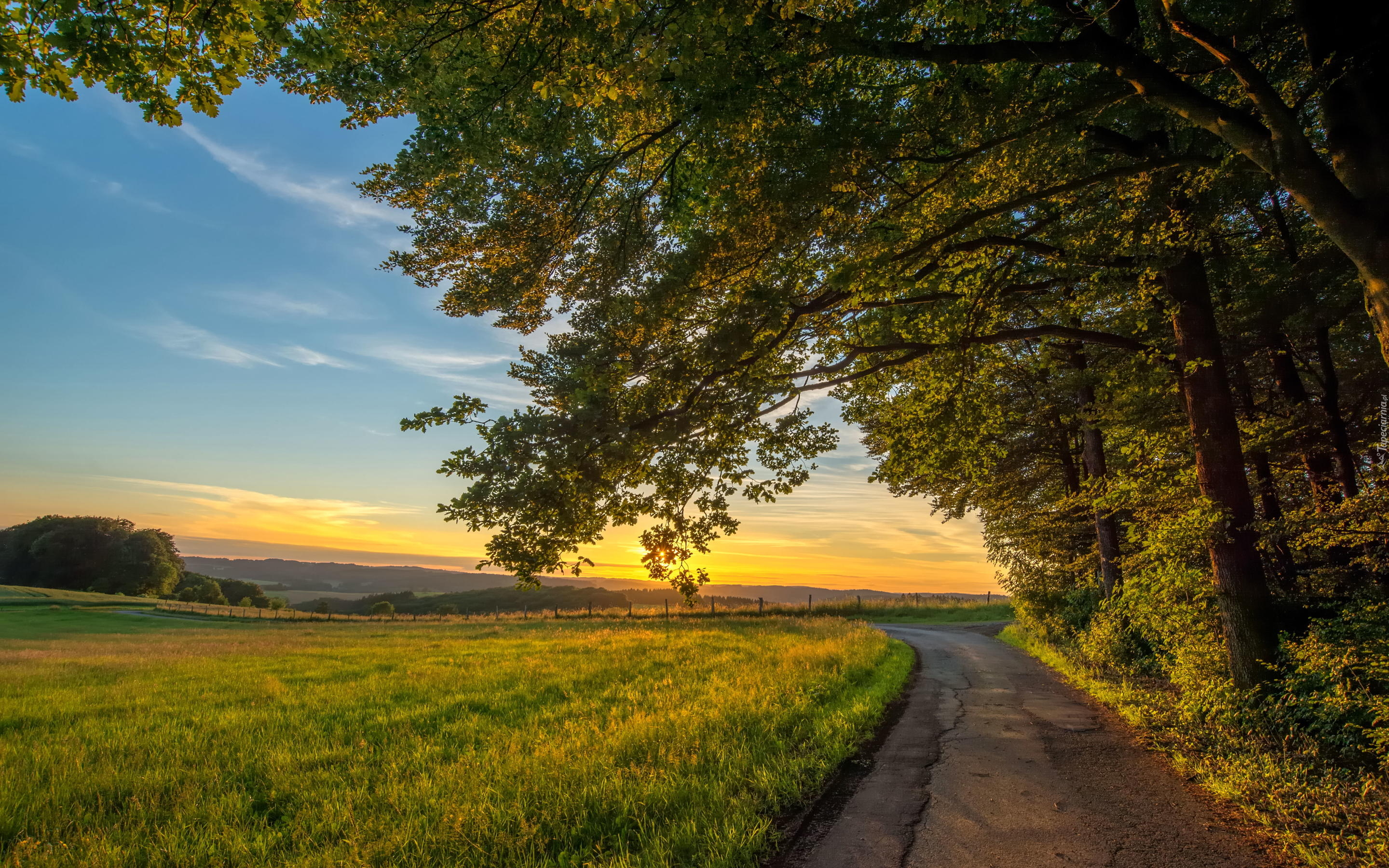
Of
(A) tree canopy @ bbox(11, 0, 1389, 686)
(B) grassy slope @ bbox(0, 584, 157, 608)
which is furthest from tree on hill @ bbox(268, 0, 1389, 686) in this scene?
(B) grassy slope @ bbox(0, 584, 157, 608)

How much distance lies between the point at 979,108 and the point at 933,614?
42626 millimetres

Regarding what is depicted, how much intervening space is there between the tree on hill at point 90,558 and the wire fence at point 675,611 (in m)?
23.7

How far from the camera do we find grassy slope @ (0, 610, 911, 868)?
16.4ft

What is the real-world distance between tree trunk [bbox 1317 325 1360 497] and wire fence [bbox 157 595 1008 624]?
1155 inches

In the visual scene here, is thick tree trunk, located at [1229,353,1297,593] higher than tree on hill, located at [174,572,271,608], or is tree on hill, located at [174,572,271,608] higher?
thick tree trunk, located at [1229,353,1297,593]

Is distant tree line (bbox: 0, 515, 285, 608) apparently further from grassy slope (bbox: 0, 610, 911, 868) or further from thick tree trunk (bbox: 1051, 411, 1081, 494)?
thick tree trunk (bbox: 1051, 411, 1081, 494)

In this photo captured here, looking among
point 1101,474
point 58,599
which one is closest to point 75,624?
point 58,599

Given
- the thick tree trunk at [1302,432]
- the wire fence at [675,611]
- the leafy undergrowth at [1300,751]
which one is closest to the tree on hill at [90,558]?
the wire fence at [675,611]

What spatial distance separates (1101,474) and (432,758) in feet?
57.0

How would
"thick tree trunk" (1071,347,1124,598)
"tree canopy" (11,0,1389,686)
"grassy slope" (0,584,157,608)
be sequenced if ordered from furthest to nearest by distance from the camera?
1. "grassy slope" (0,584,157,608)
2. "thick tree trunk" (1071,347,1124,598)
3. "tree canopy" (11,0,1389,686)

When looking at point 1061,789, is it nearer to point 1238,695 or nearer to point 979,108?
point 1238,695

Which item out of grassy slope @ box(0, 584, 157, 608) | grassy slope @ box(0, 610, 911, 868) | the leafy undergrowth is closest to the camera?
the leafy undergrowth

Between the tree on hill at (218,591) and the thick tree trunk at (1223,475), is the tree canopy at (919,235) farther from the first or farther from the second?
the tree on hill at (218,591)

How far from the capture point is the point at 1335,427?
10.6 metres
